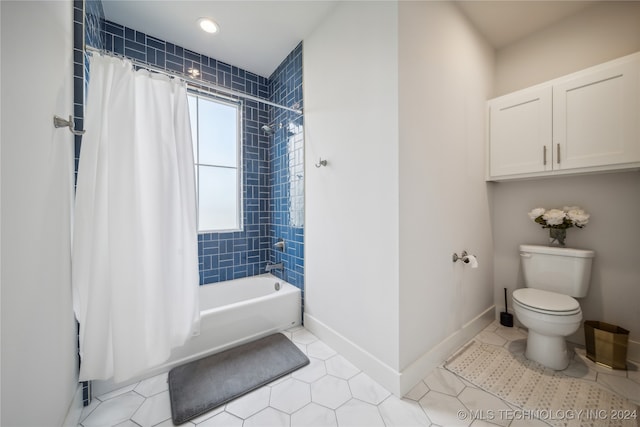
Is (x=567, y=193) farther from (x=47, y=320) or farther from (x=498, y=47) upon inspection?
(x=47, y=320)

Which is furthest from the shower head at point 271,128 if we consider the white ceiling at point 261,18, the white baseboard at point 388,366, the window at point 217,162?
the white baseboard at point 388,366

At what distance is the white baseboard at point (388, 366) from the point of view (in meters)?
1.35

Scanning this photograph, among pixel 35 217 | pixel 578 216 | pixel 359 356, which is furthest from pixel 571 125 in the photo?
pixel 35 217

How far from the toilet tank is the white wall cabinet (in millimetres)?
616

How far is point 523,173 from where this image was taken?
6.19 ft

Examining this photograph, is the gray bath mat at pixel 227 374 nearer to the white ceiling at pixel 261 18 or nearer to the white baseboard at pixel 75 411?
the white baseboard at pixel 75 411

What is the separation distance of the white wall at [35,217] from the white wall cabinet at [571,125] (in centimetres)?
287

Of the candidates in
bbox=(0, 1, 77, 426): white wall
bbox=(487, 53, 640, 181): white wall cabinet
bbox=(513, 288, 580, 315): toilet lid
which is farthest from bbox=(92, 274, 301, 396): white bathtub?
bbox=(487, 53, 640, 181): white wall cabinet

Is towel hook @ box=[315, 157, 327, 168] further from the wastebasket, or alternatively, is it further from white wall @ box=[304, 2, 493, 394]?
the wastebasket

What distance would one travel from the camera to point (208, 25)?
195 cm

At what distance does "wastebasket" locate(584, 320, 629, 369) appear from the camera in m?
1.49

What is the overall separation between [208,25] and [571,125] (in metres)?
2.98

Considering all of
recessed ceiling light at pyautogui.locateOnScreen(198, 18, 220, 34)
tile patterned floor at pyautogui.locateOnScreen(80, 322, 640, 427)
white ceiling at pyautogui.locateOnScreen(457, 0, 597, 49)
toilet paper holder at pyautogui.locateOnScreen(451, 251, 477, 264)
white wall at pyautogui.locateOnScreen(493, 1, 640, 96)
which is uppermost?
recessed ceiling light at pyautogui.locateOnScreen(198, 18, 220, 34)

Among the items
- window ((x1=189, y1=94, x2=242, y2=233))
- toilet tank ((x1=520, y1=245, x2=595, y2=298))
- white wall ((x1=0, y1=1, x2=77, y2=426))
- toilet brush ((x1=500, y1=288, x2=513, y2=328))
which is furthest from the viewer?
window ((x1=189, y1=94, x2=242, y2=233))
